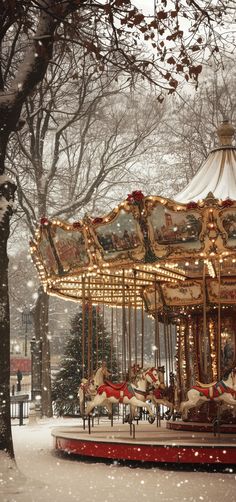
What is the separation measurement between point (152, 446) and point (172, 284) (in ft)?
16.1

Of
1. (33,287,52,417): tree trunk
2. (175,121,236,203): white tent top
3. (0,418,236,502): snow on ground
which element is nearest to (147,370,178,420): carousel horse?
(0,418,236,502): snow on ground

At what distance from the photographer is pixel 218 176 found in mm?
13898

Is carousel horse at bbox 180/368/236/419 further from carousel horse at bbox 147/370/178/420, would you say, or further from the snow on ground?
carousel horse at bbox 147/370/178/420

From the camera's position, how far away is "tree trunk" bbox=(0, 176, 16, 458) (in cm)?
978

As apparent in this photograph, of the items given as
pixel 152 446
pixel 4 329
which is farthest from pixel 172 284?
pixel 4 329

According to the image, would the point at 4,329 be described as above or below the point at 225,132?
below

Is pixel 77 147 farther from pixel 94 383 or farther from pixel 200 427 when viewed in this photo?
pixel 200 427

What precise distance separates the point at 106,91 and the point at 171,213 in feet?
46.1

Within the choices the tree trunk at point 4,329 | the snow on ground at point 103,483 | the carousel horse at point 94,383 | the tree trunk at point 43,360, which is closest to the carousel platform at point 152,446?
the snow on ground at point 103,483

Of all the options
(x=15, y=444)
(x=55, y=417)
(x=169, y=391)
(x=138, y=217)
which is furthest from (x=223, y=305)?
(x=55, y=417)

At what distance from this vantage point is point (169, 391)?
52.1 ft

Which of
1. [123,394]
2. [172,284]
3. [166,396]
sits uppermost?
[172,284]

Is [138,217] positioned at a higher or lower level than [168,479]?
higher

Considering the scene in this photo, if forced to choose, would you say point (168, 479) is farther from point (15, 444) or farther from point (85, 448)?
point (15, 444)
